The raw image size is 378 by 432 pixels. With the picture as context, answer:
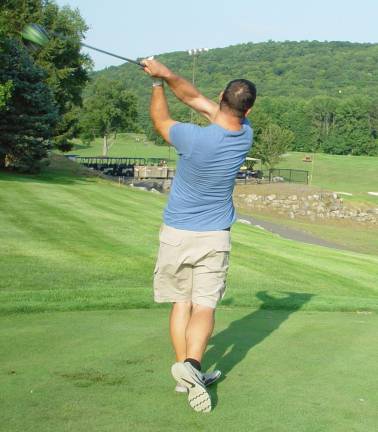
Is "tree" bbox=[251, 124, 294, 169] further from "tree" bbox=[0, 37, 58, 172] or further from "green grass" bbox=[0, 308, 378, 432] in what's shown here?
"green grass" bbox=[0, 308, 378, 432]

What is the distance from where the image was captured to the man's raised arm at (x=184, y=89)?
4.83m

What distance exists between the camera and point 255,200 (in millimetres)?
55188

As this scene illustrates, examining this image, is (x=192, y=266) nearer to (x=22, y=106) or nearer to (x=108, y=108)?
(x=22, y=106)

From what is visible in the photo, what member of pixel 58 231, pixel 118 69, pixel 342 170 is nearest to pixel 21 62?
pixel 58 231

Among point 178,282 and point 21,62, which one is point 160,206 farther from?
point 178,282

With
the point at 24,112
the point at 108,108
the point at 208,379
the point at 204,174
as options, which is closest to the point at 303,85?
the point at 108,108

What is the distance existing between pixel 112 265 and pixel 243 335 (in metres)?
7.06

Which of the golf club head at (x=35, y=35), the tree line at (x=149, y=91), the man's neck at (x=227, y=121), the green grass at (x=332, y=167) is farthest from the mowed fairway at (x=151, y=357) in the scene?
the green grass at (x=332, y=167)

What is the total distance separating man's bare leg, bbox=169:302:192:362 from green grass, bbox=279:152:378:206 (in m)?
73.1

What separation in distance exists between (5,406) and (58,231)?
1375 centimetres

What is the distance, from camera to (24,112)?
37219mm

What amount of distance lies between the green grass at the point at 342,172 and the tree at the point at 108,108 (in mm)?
22531

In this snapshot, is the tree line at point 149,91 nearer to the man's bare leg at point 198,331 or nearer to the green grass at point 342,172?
the green grass at point 342,172

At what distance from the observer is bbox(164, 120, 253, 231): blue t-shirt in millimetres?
4617
